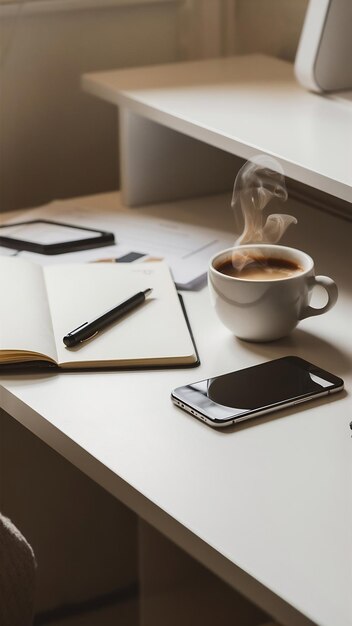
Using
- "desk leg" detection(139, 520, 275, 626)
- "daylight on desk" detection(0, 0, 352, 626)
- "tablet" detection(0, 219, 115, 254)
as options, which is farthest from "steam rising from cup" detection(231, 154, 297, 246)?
"desk leg" detection(139, 520, 275, 626)

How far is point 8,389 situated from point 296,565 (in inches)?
14.0

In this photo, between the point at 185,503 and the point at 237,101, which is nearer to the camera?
the point at 185,503

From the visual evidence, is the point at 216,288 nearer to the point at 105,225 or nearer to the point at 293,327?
the point at 293,327

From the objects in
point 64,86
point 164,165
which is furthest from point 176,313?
point 64,86

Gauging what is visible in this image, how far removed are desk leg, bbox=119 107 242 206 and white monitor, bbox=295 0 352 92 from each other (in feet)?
0.64

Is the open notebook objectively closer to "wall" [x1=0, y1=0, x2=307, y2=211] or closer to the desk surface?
the desk surface

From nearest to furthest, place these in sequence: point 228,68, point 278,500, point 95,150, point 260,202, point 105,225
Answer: point 278,500 → point 260,202 → point 105,225 → point 228,68 → point 95,150

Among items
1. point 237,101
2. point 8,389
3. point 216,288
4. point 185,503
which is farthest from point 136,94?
point 185,503

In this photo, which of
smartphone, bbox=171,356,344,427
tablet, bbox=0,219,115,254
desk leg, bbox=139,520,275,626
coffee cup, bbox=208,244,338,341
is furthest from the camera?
desk leg, bbox=139,520,275,626

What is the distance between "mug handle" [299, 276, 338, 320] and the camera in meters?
0.96

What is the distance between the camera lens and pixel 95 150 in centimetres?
164

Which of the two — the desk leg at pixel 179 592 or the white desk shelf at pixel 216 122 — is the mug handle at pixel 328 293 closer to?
the white desk shelf at pixel 216 122

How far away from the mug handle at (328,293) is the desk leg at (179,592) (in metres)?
0.50

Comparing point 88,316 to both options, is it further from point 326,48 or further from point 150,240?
point 326,48
